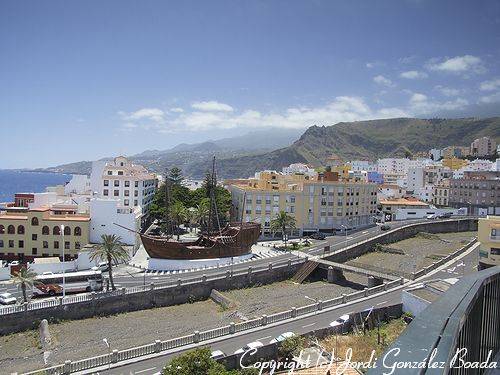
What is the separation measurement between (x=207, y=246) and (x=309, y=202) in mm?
24241

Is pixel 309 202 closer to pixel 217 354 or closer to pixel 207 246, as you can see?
pixel 207 246

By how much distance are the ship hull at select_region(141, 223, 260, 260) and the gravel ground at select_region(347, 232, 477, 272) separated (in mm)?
13665

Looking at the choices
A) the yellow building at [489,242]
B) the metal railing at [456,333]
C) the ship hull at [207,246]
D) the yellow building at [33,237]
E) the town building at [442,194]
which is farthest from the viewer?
the town building at [442,194]

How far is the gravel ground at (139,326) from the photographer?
29484mm

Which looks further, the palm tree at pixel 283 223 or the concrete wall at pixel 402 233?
the palm tree at pixel 283 223

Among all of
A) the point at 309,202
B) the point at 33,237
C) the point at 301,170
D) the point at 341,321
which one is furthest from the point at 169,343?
the point at 301,170

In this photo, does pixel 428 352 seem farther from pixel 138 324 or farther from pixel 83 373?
pixel 138 324

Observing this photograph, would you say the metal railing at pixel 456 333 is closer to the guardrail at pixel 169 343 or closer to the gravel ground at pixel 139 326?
the guardrail at pixel 169 343

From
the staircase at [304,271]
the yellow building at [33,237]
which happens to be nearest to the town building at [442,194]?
the staircase at [304,271]

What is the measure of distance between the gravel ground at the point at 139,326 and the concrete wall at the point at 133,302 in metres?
0.61

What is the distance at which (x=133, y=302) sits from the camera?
38375mm

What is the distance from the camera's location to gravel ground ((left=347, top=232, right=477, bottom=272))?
5338cm

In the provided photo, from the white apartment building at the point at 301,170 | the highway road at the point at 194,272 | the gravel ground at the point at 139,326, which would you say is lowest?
the gravel ground at the point at 139,326

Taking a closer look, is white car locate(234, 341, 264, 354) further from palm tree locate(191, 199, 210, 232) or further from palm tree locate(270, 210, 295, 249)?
palm tree locate(191, 199, 210, 232)
